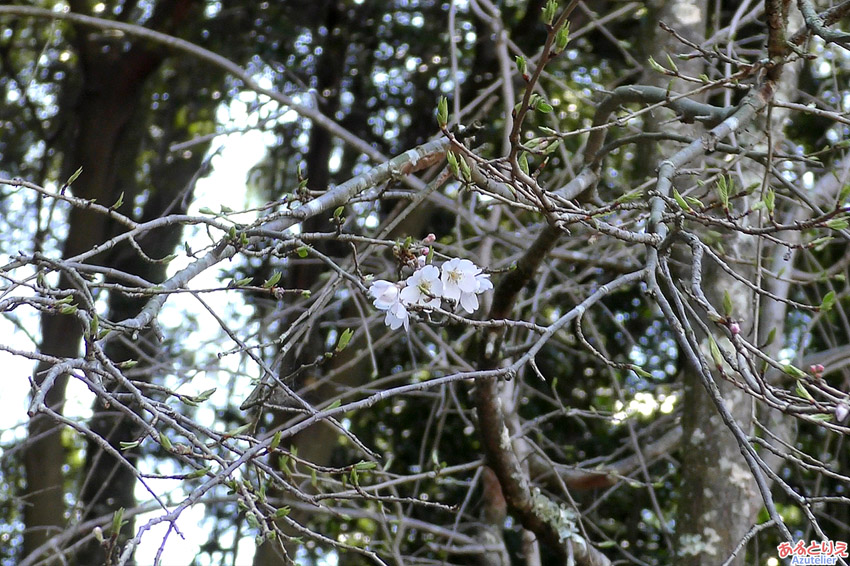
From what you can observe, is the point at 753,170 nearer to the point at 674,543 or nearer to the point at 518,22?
the point at 674,543

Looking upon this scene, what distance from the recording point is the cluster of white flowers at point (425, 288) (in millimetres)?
1313

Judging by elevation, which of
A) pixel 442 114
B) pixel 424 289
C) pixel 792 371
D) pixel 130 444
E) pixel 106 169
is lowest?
pixel 792 371

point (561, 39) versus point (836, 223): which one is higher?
point (561, 39)

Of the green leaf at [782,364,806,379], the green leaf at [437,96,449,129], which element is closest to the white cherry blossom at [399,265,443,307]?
the green leaf at [437,96,449,129]

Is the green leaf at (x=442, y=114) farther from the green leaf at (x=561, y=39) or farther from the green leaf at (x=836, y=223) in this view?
the green leaf at (x=836, y=223)

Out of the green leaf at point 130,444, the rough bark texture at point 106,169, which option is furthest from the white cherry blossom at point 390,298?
the rough bark texture at point 106,169

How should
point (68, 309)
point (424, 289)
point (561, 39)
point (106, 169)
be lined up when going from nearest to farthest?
point (561, 39), point (68, 309), point (424, 289), point (106, 169)

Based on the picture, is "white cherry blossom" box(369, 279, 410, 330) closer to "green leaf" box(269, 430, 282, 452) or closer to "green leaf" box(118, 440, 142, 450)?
"green leaf" box(269, 430, 282, 452)

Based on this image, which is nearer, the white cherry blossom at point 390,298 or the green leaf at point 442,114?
the green leaf at point 442,114

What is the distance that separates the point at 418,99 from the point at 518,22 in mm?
655

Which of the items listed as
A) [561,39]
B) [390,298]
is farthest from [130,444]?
[561,39]

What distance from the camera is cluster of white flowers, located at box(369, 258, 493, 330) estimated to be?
131cm

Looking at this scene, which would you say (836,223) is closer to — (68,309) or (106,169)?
(68,309)

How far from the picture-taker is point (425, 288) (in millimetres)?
1320
